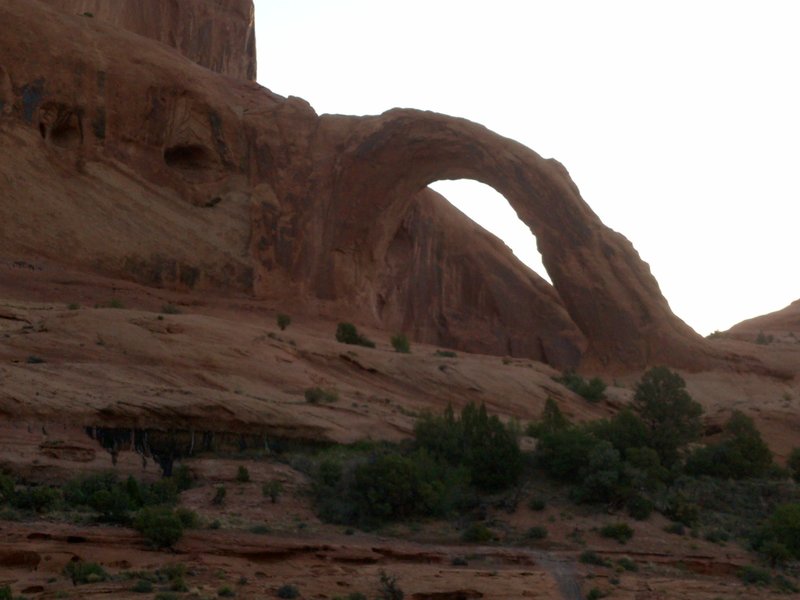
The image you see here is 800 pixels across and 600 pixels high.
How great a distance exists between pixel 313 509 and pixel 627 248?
2096 centimetres

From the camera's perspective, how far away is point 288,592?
17406mm

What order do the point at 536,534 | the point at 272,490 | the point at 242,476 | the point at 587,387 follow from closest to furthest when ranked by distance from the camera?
the point at 272,490 < the point at 242,476 < the point at 536,534 < the point at 587,387

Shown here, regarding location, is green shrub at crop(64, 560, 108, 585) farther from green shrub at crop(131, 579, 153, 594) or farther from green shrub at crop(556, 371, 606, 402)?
green shrub at crop(556, 371, 606, 402)

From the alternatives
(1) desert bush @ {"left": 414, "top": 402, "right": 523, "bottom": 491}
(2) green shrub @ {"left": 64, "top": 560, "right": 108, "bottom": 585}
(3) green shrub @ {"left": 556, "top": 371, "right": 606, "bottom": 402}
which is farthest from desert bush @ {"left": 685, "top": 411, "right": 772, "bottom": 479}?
(2) green shrub @ {"left": 64, "top": 560, "right": 108, "bottom": 585}

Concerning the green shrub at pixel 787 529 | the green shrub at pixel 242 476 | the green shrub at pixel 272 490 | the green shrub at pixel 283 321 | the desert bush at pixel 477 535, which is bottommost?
the desert bush at pixel 477 535

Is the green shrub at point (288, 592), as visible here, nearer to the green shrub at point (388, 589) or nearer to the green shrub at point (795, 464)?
the green shrub at point (388, 589)

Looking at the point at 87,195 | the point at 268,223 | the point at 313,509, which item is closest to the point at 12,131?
the point at 87,195

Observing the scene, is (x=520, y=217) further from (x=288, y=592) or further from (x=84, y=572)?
(x=84, y=572)

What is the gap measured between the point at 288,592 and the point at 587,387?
17.3 meters

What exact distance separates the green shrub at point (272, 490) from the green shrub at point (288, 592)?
13.9 ft

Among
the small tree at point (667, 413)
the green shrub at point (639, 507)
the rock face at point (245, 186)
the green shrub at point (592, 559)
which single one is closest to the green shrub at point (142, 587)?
the green shrub at point (592, 559)

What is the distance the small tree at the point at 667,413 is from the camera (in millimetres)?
27922

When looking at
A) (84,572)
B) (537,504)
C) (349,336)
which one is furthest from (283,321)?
(84,572)

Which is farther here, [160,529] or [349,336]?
[349,336]
